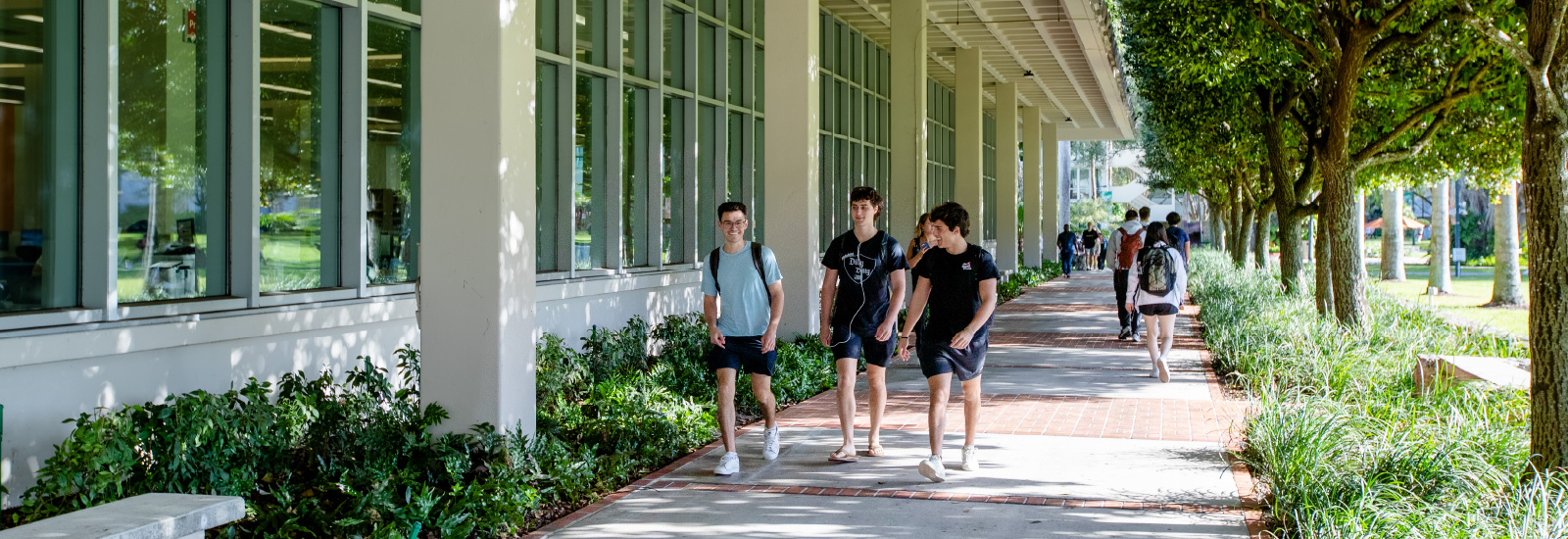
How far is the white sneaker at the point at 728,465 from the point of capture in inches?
285

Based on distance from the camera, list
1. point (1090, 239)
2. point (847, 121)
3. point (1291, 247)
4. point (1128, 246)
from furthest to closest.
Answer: point (1090, 239) < point (847, 121) < point (1291, 247) < point (1128, 246)

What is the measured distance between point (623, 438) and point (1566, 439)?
510 centimetres

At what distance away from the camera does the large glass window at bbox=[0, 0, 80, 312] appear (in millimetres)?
6086

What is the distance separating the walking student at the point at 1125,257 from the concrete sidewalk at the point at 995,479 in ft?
10.8

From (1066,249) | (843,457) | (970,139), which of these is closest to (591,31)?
(843,457)

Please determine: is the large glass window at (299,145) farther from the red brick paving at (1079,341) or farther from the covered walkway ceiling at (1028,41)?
the covered walkway ceiling at (1028,41)

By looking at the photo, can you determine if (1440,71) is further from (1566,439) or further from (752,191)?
(1566,439)

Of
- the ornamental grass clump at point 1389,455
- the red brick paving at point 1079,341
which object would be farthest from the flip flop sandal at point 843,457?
the red brick paving at point 1079,341

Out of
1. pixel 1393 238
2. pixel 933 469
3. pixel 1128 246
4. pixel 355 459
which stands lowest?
pixel 933 469

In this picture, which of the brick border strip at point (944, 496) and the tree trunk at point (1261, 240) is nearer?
the brick border strip at point (944, 496)

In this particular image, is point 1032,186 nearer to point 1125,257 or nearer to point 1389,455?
point 1125,257

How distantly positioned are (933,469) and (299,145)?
15.0 feet

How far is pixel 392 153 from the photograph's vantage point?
30.2ft

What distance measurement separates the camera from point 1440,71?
632 inches
